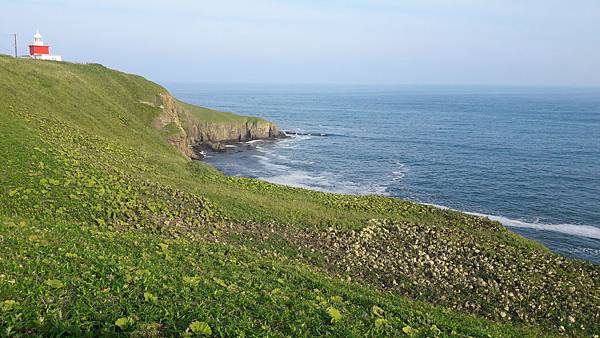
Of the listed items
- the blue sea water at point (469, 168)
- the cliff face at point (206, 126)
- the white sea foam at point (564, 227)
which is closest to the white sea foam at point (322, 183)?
the blue sea water at point (469, 168)

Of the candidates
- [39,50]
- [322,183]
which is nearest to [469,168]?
[322,183]

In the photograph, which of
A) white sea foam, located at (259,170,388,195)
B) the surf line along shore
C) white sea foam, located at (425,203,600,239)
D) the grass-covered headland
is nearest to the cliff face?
the surf line along shore

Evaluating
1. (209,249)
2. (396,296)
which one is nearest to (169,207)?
(209,249)

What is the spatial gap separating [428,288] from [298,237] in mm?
8619

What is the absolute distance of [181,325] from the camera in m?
11.0

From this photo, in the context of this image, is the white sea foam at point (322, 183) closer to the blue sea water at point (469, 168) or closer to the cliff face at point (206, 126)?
the blue sea water at point (469, 168)

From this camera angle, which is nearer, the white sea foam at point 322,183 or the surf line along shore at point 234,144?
the white sea foam at point 322,183

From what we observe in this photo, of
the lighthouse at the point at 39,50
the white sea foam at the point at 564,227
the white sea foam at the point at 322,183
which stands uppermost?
the lighthouse at the point at 39,50

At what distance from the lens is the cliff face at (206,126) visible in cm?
7638

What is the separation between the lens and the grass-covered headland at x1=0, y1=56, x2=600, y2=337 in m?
12.1

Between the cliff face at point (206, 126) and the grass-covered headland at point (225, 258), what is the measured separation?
2934cm

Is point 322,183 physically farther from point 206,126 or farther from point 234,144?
point 206,126

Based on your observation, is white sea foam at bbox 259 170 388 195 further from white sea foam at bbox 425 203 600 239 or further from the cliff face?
the cliff face

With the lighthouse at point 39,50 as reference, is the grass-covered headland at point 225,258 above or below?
below
